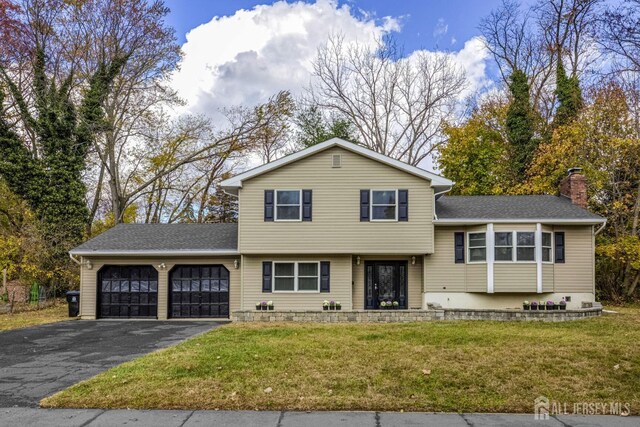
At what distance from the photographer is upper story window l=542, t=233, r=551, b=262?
16938 millimetres

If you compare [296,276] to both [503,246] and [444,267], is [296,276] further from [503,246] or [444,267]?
[503,246]

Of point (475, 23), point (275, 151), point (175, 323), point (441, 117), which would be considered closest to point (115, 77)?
point (275, 151)

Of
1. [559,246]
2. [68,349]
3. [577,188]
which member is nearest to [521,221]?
[559,246]

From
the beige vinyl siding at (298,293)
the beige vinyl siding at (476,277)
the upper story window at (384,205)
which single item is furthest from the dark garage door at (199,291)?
the beige vinyl siding at (476,277)

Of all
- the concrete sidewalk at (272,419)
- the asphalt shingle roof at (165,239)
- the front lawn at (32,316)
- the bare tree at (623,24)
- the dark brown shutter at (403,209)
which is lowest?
the front lawn at (32,316)

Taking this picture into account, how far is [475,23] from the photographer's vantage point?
3222cm

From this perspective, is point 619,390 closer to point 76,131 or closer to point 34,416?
point 34,416

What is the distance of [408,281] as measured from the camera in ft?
58.3

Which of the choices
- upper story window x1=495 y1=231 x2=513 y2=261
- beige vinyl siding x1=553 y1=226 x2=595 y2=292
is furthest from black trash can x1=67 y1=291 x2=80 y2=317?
beige vinyl siding x1=553 y1=226 x2=595 y2=292

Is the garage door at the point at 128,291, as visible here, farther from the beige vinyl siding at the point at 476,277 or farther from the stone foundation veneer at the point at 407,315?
the beige vinyl siding at the point at 476,277

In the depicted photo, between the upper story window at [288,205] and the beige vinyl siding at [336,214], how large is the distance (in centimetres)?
18

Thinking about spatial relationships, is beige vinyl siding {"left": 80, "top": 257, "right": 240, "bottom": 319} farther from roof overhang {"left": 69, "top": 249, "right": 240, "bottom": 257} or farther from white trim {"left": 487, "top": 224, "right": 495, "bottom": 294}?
white trim {"left": 487, "top": 224, "right": 495, "bottom": 294}

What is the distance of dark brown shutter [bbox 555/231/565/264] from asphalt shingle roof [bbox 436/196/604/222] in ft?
2.55

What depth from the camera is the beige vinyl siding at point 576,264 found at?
17109 mm
